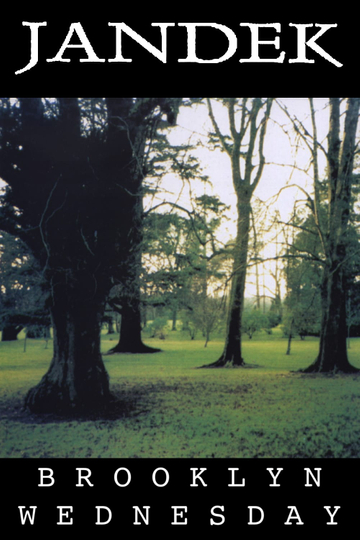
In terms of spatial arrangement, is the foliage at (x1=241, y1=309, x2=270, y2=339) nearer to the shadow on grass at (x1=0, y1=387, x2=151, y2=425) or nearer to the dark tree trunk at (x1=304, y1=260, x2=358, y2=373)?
the dark tree trunk at (x1=304, y1=260, x2=358, y2=373)

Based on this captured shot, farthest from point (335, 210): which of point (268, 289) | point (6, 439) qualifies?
point (6, 439)

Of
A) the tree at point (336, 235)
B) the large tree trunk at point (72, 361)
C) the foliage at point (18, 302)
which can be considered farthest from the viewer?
the tree at point (336, 235)

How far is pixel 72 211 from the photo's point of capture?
720cm

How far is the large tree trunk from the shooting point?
7.54m

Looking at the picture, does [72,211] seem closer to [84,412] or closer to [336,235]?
[84,412]

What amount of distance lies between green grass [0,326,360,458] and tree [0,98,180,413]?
99cm

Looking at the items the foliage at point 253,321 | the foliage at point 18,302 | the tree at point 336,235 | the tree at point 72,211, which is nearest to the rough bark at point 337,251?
the tree at point 336,235

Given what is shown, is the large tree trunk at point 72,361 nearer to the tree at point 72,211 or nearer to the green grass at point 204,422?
the tree at point 72,211

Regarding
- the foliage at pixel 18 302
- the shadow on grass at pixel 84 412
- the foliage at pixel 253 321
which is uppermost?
the foliage at pixel 18 302

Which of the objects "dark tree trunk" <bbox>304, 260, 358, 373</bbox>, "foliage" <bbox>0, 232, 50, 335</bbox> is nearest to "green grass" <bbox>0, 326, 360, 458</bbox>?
"dark tree trunk" <bbox>304, 260, 358, 373</bbox>

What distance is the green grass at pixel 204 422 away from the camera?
5.58 meters

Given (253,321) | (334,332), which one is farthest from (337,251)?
(253,321)

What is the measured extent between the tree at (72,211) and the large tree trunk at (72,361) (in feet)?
0.06
